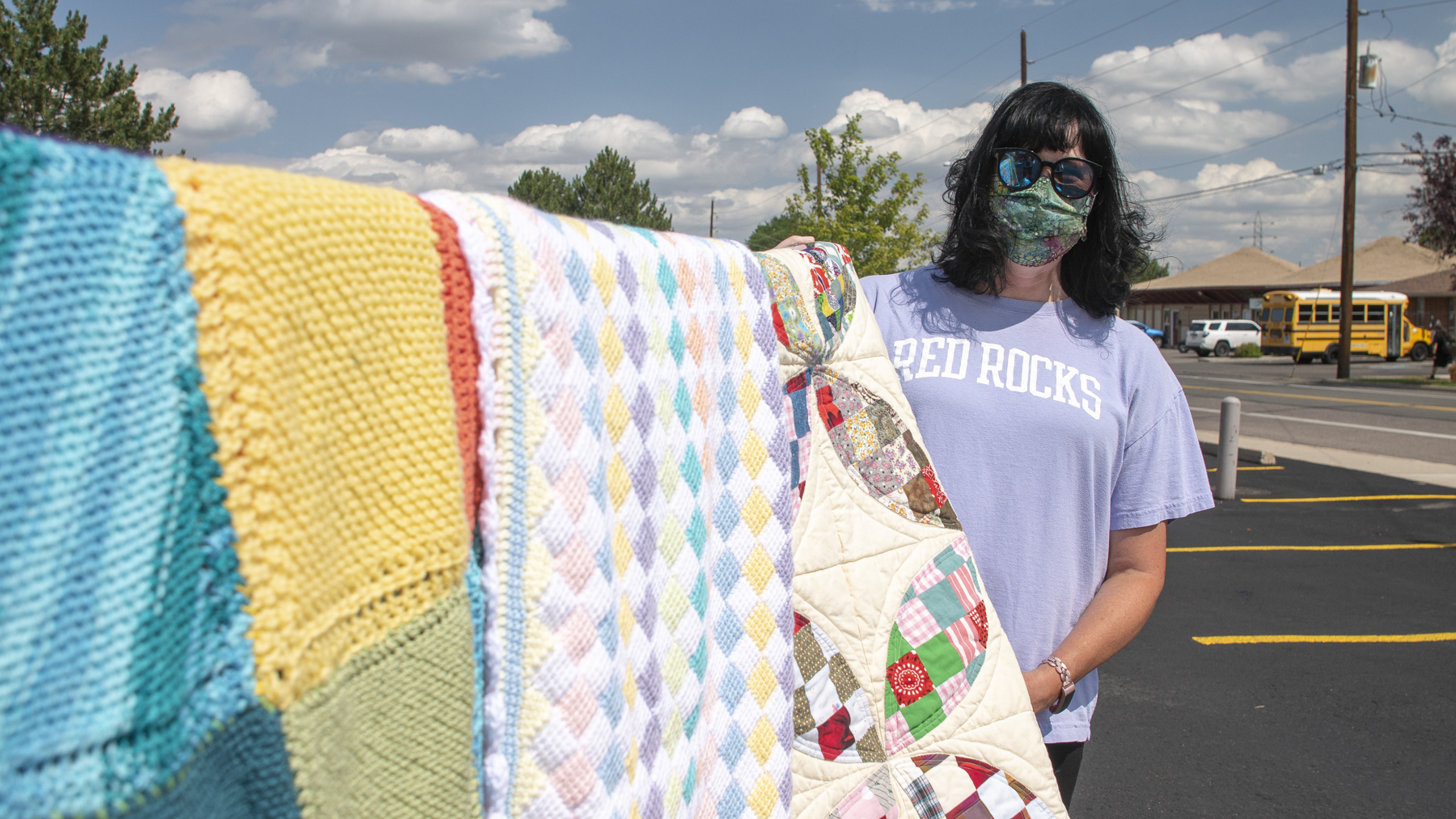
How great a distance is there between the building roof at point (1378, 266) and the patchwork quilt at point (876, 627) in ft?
227

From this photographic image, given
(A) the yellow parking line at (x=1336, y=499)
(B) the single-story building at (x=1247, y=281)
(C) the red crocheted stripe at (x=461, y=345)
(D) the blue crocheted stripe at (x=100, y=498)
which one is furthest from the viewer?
(B) the single-story building at (x=1247, y=281)

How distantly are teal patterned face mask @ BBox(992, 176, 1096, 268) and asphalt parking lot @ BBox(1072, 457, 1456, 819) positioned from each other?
2.43 metres

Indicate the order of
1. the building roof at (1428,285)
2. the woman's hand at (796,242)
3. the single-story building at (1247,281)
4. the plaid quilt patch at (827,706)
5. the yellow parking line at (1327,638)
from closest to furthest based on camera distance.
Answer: the plaid quilt patch at (827,706) < the woman's hand at (796,242) < the yellow parking line at (1327,638) < the building roof at (1428,285) < the single-story building at (1247,281)

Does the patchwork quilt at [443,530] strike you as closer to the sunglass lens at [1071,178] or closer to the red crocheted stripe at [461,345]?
the red crocheted stripe at [461,345]

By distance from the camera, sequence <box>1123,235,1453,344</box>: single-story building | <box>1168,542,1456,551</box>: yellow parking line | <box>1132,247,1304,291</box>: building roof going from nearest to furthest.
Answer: <box>1168,542,1456,551</box>: yellow parking line
<box>1123,235,1453,344</box>: single-story building
<box>1132,247,1304,291</box>: building roof

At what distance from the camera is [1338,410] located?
57.3 ft

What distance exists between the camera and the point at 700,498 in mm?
903

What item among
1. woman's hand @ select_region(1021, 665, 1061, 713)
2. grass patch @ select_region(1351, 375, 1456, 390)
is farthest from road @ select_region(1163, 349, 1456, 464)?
woman's hand @ select_region(1021, 665, 1061, 713)

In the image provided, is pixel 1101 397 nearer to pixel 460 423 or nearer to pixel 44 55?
pixel 460 423

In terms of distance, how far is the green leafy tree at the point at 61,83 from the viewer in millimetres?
16578

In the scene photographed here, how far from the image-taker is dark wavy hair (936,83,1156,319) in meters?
1.97

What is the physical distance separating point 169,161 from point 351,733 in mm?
388

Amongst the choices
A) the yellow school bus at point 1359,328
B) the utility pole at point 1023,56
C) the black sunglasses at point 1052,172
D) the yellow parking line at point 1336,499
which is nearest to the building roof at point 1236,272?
the yellow school bus at point 1359,328

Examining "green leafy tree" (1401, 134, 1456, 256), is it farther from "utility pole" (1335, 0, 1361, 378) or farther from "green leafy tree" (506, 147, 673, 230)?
"green leafy tree" (506, 147, 673, 230)
